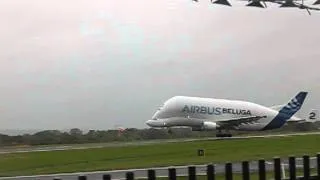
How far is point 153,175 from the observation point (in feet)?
35.4

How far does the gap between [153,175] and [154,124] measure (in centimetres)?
7089

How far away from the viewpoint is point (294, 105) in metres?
87.2

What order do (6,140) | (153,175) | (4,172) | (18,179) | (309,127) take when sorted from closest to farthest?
(153,175) < (18,179) < (4,172) < (6,140) < (309,127)

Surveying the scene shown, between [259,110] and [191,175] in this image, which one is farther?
[259,110]

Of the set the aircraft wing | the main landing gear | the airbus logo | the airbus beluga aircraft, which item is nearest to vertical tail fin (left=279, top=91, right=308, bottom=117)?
the airbus beluga aircraft

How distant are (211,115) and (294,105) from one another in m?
13.4

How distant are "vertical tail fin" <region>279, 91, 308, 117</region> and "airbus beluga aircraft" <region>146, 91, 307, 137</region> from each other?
3637 mm

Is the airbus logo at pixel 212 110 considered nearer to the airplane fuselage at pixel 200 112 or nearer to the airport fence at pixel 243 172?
the airplane fuselage at pixel 200 112

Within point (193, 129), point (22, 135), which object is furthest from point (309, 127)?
point (22, 135)

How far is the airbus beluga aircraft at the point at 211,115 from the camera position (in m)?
79.2

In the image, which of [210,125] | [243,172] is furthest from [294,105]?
[243,172]

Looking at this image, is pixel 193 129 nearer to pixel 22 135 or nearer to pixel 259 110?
pixel 259 110

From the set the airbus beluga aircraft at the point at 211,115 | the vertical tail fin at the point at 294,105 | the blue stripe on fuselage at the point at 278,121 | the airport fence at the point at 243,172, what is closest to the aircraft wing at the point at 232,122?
the airbus beluga aircraft at the point at 211,115

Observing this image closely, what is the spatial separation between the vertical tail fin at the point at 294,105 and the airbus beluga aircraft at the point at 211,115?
3.64 metres
